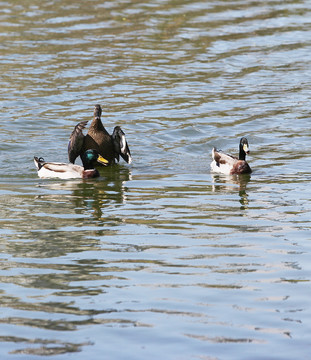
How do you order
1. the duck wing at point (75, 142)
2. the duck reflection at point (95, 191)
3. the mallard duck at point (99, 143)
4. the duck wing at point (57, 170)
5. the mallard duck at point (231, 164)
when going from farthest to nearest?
the mallard duck at point (99, 143) → the duck wing at point (75, 142) → the mallard duck at point (231, 164) → the duck wing at point (57, 170) → the duck reflection at point (95, 191)

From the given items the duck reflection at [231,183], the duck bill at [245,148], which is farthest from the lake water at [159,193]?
the duck bill at [245,148]

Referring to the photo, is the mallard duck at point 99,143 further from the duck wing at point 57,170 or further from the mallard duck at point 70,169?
the duck wing at point 57,170

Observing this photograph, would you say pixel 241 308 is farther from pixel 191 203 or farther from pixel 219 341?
pixel 191 203

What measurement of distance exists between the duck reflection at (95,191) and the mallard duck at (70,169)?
17cm

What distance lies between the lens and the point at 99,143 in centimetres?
1628

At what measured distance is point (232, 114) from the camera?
A: 1947cm

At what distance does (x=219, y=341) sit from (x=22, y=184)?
7.75 meters

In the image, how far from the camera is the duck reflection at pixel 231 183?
44.7ft

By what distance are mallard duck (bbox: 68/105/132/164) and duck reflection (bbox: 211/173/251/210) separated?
6.23ft

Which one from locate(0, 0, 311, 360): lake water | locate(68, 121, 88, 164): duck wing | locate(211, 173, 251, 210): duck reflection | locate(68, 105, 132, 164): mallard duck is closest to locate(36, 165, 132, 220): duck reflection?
locate(0, 0, 311, 360): lake water

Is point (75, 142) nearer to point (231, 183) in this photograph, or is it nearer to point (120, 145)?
point (120, 145)

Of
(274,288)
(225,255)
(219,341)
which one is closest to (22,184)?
(225,255)

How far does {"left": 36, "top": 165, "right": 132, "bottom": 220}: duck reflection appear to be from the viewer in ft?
41.4

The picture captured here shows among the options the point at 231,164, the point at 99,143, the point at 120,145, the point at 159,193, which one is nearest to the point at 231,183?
the point at 231,164
